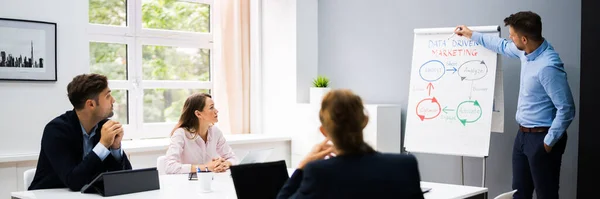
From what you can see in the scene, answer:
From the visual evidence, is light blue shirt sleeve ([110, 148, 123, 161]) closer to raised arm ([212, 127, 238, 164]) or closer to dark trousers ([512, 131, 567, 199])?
raised arm ([212, 127, 238, 164])

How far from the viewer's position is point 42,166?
10.2ft

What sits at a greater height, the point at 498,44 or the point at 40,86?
the point at 498,44

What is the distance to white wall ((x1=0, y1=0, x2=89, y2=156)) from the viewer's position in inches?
172

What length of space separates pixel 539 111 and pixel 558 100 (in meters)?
0.18

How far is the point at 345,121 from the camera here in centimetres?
194

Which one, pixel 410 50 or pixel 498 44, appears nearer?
pixel 498 44

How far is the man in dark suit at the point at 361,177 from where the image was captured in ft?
6.10

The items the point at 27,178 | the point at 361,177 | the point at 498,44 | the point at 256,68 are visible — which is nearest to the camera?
the point at 361,177

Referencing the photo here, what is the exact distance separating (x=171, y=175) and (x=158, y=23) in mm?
2527

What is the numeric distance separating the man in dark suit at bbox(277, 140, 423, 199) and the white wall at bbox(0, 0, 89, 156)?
126 inches

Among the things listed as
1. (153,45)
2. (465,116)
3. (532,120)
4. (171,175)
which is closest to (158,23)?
(153,45)

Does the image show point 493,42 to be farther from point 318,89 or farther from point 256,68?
point 256,68

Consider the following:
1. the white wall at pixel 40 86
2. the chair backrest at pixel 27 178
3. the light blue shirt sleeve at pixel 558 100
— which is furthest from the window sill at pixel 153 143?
the light blue shirt sleeve at pixel 558 100

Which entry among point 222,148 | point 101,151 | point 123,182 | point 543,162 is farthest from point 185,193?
point 543,162
